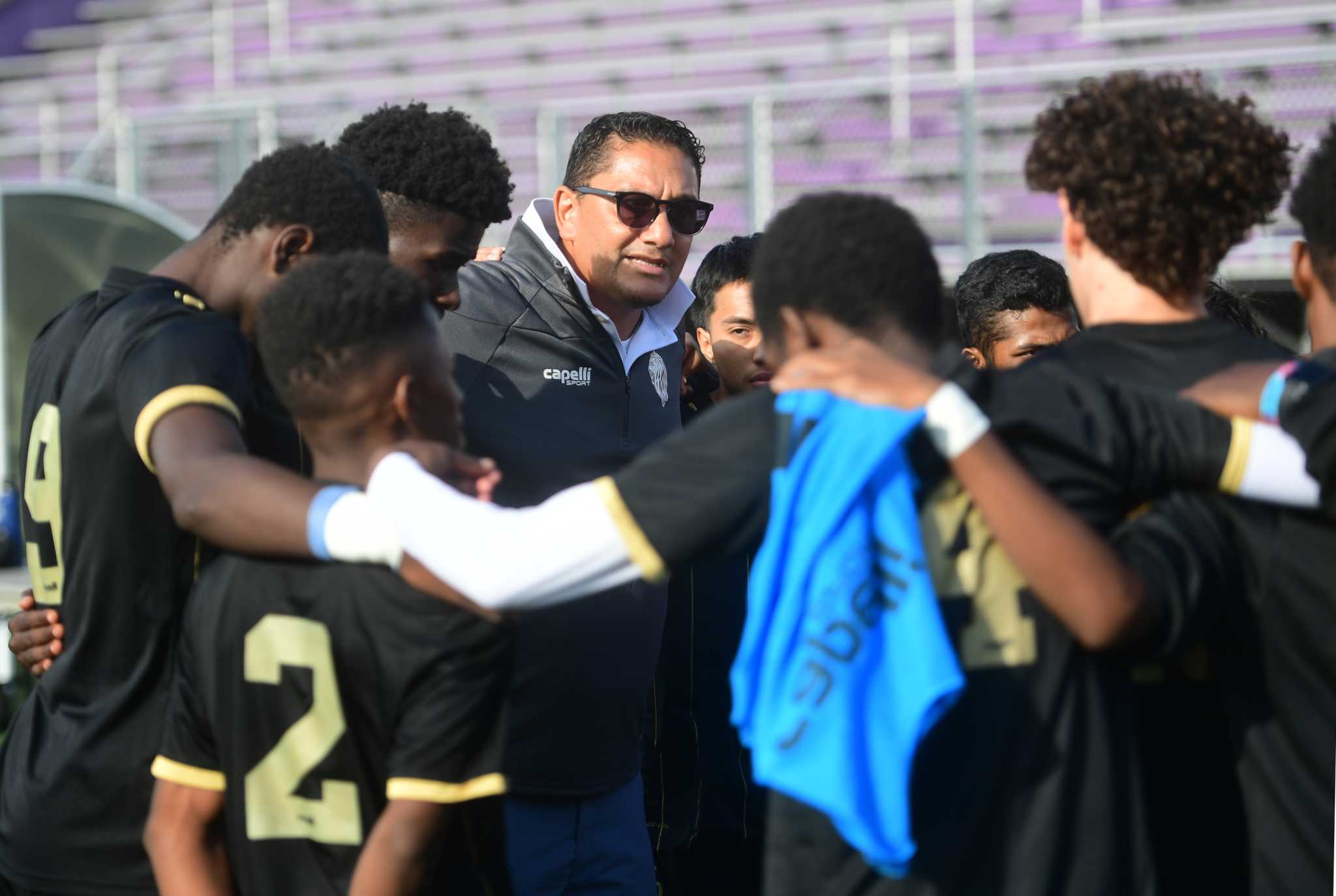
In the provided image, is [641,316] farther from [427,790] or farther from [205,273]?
[427,790]

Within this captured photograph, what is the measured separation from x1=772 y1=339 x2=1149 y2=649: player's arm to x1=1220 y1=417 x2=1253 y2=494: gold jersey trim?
199 millimetres

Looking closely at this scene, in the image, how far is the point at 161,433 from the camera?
215 centimetres

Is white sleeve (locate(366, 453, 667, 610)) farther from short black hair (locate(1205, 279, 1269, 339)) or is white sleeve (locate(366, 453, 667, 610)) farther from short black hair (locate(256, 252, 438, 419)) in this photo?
short black hair (locate(1205, 279, 1269, 339))

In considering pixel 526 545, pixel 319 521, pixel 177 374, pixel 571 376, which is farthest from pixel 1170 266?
pixel 571 376

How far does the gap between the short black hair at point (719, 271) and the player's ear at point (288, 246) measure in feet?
Answer: 5.75

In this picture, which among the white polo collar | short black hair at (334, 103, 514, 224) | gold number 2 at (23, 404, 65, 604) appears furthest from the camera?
the white polo collar

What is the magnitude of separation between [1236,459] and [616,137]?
224cm

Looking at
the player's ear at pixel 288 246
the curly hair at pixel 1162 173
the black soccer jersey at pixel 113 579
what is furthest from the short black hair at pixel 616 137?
the curly hair at pixel 1162 173

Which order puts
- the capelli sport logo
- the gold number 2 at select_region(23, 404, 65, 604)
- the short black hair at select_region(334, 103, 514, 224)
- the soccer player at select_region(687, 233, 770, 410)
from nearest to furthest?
1. the gold number 2 at select_region(23, 404, 65, 604)
2. the short black hair at select_region(334, 103, 514, 224)
3. the capelli sport logo
4. the soccer player at select_region(687, 233, 770, 410)

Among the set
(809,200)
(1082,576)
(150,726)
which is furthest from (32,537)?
(1082,576)

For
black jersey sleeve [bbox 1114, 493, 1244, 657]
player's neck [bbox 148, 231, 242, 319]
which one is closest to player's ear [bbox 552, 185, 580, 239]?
player's neck [bbox 148, 231, 242, 319]

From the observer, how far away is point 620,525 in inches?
71.2

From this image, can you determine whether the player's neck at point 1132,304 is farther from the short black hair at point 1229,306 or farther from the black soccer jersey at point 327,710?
the short black hair at point 1229,306

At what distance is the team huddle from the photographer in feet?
5.76
